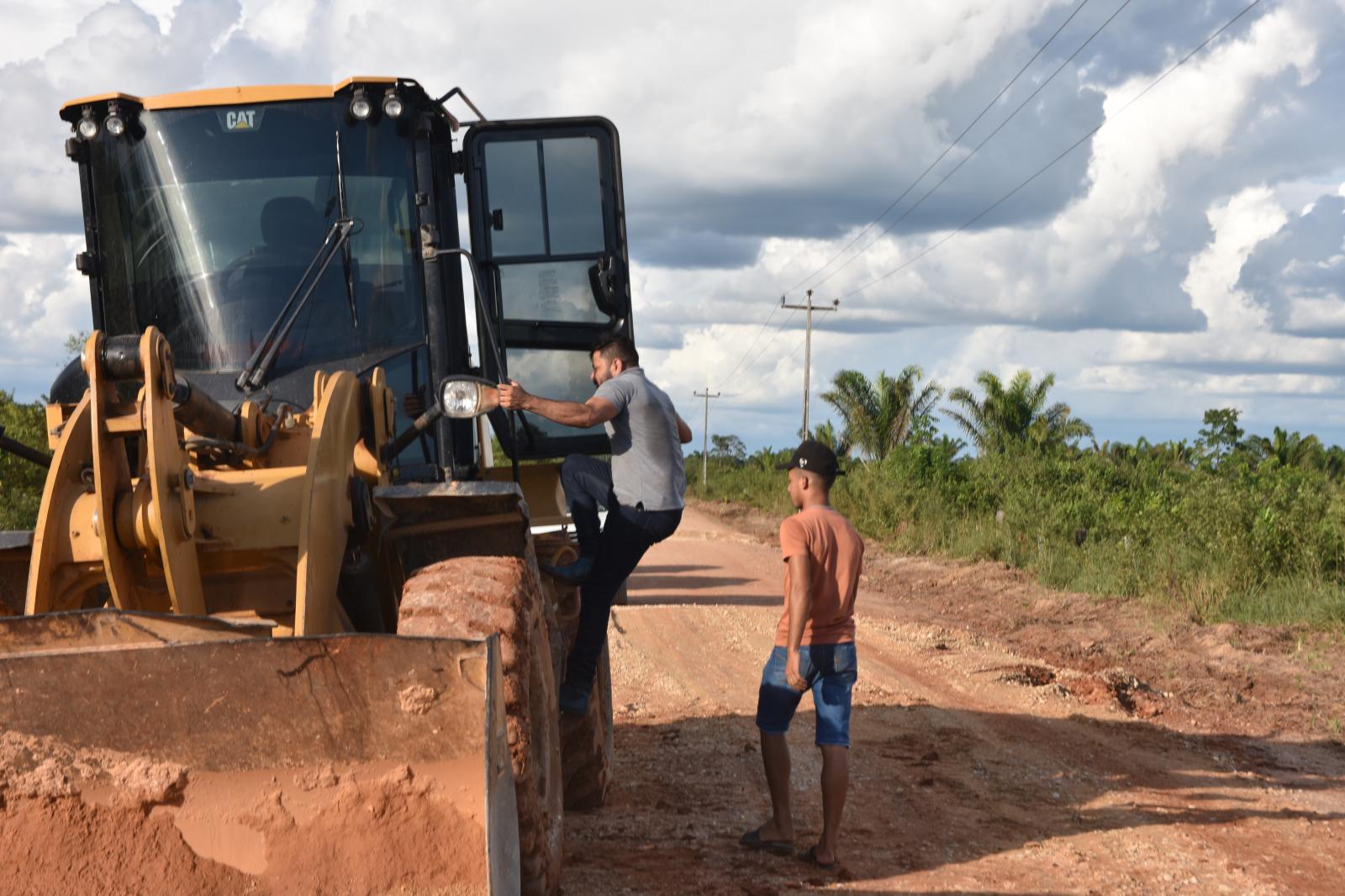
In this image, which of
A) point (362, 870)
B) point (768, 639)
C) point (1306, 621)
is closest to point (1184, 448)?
point (1306, 621)

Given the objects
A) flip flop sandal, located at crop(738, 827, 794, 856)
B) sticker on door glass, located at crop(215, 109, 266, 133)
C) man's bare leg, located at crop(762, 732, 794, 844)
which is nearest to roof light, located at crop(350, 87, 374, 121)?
sticker on door glass, located at crop(215, 109, 266, 133)

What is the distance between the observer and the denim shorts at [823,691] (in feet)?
19.5

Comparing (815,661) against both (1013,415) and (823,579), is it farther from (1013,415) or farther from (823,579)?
(1013,415)

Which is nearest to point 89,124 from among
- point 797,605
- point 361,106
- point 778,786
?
point 361,106

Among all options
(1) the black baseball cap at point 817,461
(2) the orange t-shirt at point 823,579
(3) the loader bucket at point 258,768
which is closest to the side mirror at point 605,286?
(1) the black baseball cap at point 817,461

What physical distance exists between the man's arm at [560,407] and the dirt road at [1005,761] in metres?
A: 1.71

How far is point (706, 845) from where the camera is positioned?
603 centimetres

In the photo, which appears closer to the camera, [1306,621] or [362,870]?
[362,870]

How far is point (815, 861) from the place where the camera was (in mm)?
5734

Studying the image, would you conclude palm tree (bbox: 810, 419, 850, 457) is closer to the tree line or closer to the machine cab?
the tree line

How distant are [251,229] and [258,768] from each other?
3.05 meters

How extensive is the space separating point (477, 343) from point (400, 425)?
0.59 m

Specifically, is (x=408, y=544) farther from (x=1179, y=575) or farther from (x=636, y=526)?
(x=1179, y=575)

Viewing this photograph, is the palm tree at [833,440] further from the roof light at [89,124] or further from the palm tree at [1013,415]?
the roof light at [89,124]
